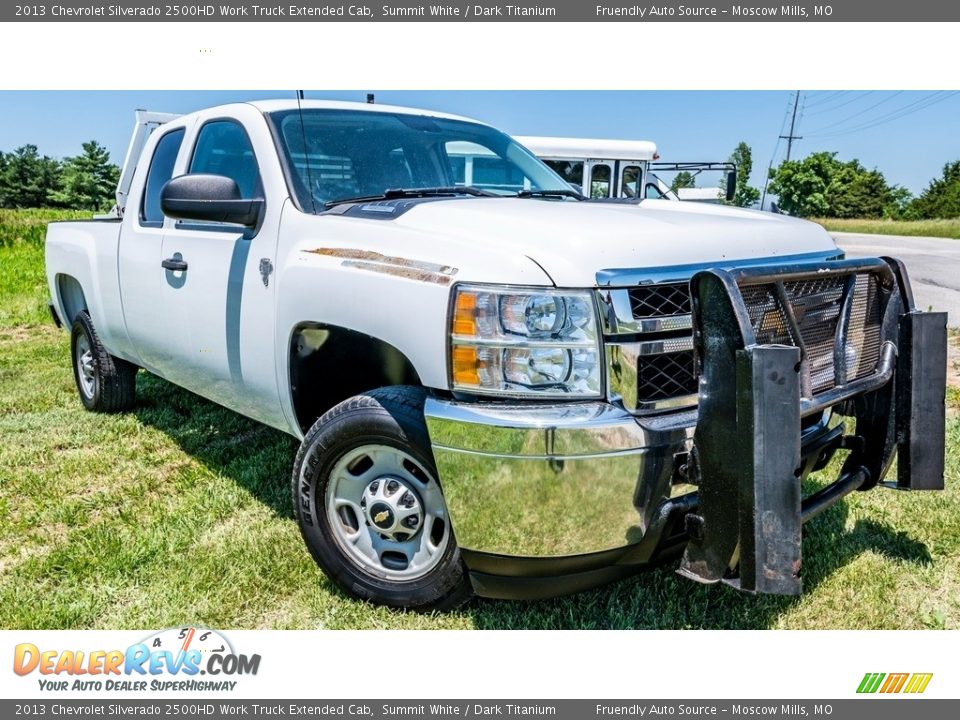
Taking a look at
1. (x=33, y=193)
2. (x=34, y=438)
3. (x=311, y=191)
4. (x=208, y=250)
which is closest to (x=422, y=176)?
(x=311, y=191)

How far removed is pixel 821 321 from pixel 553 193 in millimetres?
1611

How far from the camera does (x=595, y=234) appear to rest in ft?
8.36

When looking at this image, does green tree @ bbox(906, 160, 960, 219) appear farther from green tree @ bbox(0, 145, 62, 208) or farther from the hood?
green tree @ bbox(0, 145, 62, 208)

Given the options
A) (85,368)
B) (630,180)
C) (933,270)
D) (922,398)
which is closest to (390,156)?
(922,398)

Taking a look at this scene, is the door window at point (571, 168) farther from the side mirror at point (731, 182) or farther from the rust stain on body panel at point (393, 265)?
the rust stain on body panel at point (393, 265)

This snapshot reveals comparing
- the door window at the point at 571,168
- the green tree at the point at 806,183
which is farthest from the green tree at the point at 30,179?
the green tree at the point at 806,183

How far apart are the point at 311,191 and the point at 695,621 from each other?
236 cm

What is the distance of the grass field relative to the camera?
9.87ft

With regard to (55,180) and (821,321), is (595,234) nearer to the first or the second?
(821,321)

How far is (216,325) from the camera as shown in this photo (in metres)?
3.71

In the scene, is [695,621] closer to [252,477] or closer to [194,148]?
[252,477]

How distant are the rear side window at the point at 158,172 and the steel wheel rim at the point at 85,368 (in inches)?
65.5

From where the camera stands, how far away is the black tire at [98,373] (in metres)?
5.54

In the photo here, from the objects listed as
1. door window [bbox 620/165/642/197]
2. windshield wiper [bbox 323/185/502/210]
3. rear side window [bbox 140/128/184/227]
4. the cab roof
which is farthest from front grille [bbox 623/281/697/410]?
door window [bbox 620/165/642/197]
